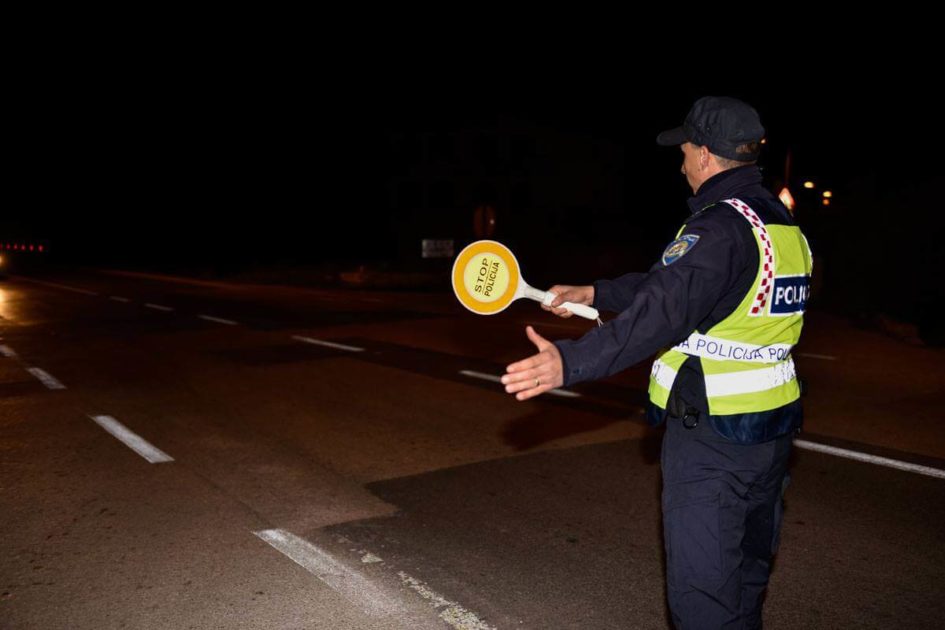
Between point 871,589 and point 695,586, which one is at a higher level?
point 695,586

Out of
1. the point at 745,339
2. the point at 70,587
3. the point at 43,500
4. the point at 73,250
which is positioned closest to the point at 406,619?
the point at 70,587

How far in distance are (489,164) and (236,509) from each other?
46.5 metres

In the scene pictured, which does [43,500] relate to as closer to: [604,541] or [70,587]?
[70,587]

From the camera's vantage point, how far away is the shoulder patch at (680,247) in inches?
94.3

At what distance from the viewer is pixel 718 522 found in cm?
250

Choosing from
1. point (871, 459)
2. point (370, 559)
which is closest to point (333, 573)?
point (370, 559)

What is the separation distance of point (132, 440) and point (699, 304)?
5.68 m

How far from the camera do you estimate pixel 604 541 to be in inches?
181

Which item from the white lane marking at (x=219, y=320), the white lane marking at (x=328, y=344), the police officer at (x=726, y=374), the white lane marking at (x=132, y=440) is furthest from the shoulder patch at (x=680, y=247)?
the white lane marking at (x=219, y=320)

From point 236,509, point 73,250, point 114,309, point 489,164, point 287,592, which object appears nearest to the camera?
point 287,592

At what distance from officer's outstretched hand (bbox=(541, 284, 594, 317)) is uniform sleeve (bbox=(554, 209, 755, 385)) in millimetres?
502

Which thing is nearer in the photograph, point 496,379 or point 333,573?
point 333,573

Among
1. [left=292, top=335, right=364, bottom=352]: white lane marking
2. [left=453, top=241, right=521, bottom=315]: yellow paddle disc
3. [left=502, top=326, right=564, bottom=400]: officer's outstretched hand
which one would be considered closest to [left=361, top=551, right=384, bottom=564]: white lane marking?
[left=453, top=241, right=521, bottom=315]: yellow paddle disc

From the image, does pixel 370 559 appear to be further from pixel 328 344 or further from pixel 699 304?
pixel 328 344
